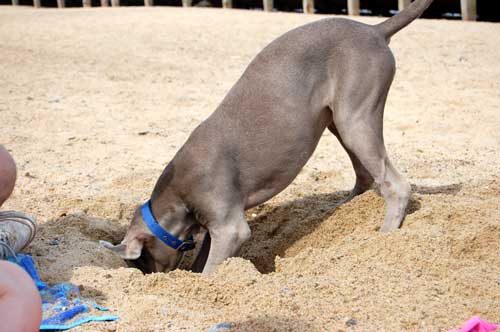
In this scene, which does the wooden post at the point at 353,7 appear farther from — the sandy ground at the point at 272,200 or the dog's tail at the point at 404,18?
the dog's tail at the point at 404,18

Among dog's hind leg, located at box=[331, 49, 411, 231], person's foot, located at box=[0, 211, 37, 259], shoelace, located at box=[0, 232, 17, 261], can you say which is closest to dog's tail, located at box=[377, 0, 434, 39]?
dog's hind leg, located at box=[331, 49, 411, 231]

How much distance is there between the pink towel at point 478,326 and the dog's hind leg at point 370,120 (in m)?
1.66

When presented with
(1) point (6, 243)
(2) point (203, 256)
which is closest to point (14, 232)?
(1) point (6, 243)

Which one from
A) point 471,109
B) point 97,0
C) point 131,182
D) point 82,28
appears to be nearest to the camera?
point 131,182

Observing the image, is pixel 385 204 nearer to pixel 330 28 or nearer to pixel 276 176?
pixel 276 176

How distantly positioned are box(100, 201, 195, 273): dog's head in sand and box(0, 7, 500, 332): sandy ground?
0.65 ft

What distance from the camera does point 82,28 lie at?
13500mm

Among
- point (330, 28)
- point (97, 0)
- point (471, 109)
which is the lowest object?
point (97, 0)

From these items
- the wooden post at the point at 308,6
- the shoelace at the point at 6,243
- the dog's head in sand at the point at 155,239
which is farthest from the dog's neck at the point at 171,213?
the wooden post at the point at 308,6

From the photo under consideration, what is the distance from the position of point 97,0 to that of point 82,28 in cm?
835

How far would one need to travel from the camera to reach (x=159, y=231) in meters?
4.97

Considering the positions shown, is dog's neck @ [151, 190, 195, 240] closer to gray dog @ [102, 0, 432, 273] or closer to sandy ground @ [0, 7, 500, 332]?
gray dog @ [102, 0, 432, 273]

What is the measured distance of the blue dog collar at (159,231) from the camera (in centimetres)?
495

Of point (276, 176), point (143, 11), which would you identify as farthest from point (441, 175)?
point (143, 11)
